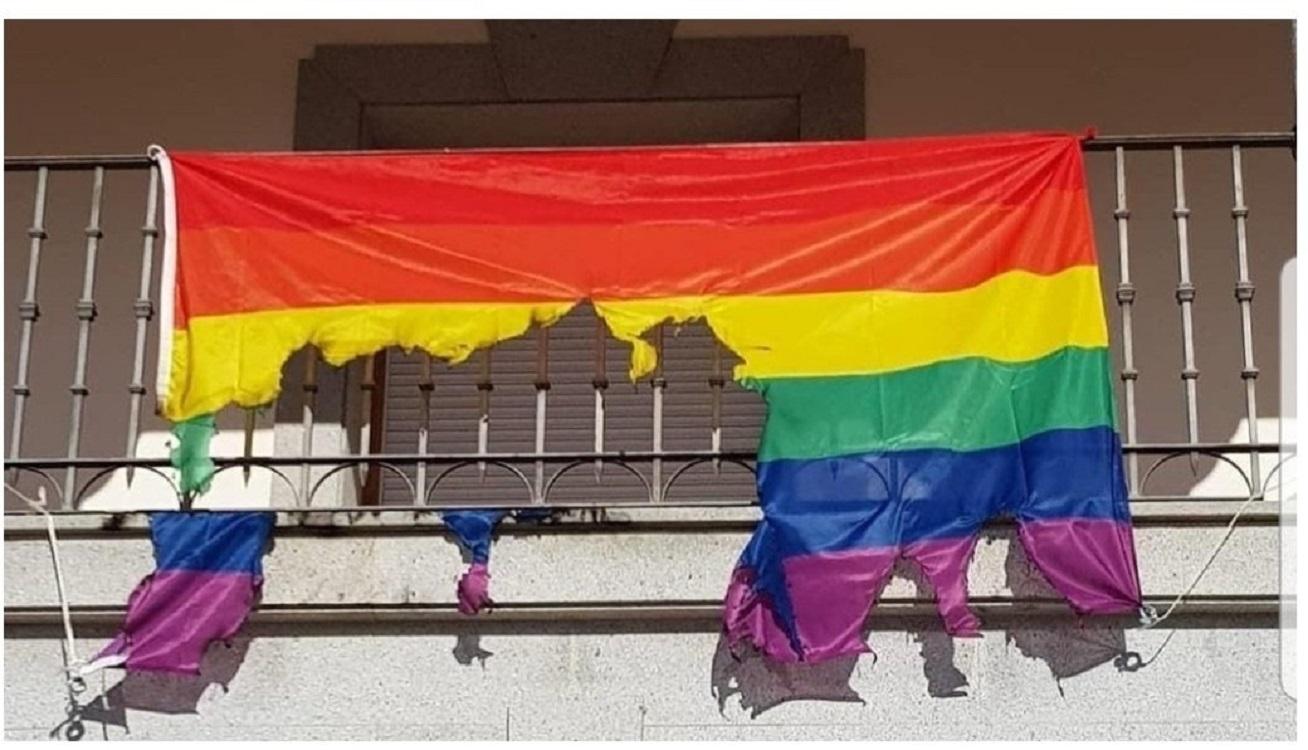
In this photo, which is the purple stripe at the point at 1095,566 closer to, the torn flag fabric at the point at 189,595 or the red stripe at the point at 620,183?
the red stripe at the point at 620,183

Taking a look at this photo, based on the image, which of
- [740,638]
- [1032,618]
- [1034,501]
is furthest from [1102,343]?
[740,638]

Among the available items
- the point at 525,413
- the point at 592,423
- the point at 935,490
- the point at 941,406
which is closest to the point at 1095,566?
the point at 935,490

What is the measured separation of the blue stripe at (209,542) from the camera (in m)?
5.10

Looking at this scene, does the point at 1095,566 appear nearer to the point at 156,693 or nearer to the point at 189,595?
the point at 189,595

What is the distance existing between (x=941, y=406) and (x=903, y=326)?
0.25 meters

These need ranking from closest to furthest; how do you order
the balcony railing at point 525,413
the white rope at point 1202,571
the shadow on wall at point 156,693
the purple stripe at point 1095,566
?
the purple stripe at point 1095,566, the white rope at point 1202,571, the shadow on wall at point 156,693, the balcony railing at point 525,413

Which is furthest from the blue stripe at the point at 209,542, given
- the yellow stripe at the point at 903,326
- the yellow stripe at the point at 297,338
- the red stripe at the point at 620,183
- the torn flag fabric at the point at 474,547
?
the yellow stripe at the point at 903,326

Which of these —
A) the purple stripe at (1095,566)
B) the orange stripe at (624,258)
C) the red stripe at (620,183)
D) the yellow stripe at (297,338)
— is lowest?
the purple stripe at (1095,566)

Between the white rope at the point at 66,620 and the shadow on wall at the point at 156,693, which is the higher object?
the white rope at the point at 66,620

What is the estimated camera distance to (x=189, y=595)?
5094 mm

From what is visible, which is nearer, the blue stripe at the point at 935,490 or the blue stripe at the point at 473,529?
the blue stripe at the point at 935,490

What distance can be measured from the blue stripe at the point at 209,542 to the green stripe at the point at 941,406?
148 cm

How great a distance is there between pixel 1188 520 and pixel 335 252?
258 cm

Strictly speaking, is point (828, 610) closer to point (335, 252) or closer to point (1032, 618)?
point (1032, 618)
